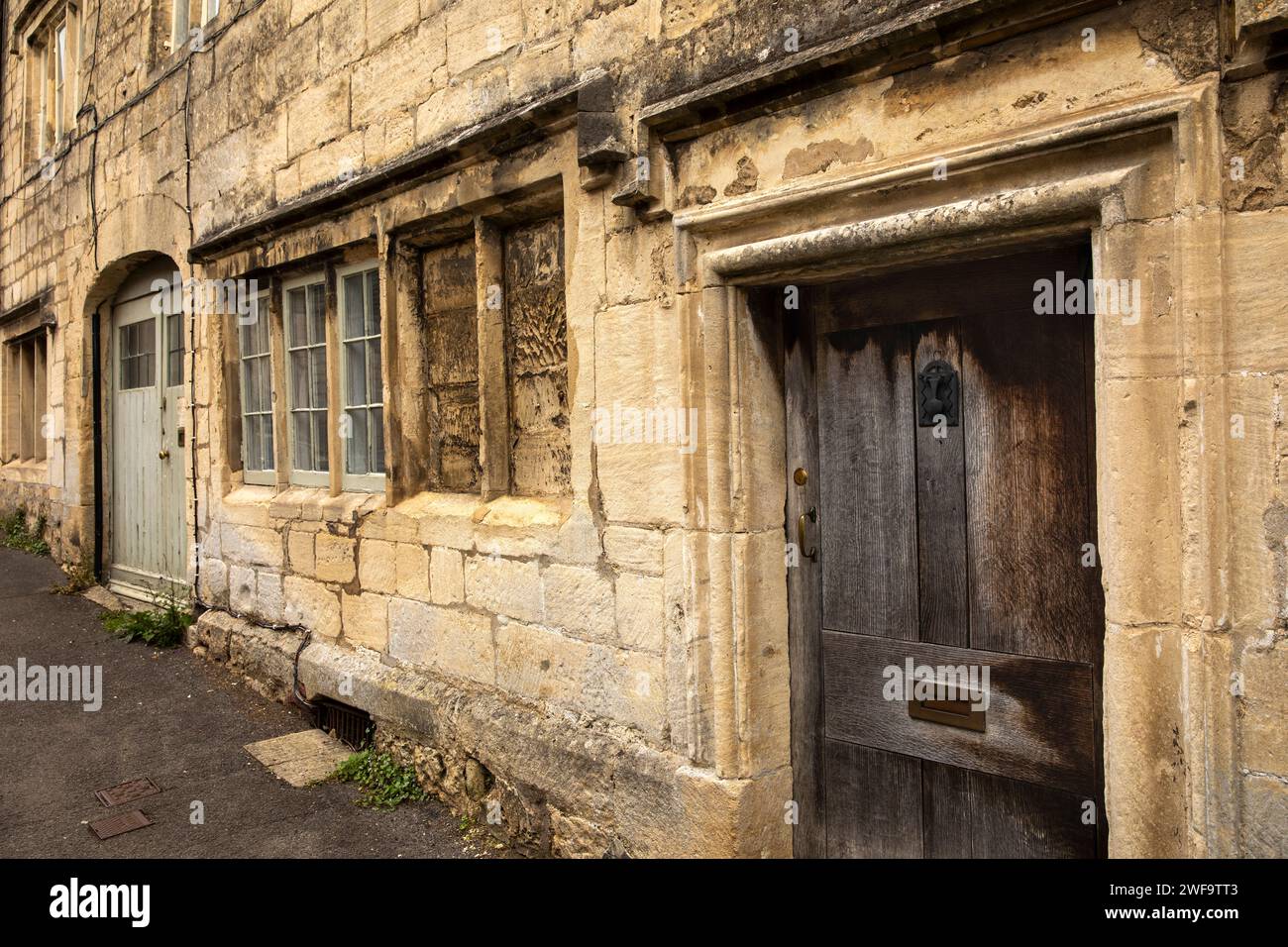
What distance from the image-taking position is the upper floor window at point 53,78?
8.34 m

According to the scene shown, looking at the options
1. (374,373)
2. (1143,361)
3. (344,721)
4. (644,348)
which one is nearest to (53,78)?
(374,373)

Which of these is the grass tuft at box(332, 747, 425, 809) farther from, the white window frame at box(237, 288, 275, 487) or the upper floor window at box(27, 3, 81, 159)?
the upper floor window at box(27, 3, 81, 159)

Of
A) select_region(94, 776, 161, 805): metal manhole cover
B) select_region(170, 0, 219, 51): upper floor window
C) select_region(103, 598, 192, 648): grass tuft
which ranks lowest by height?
select_region(94, 776, 161, 805): metal manhole cover

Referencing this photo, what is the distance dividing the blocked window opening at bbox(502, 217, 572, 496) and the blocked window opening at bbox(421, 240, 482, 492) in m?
0.28

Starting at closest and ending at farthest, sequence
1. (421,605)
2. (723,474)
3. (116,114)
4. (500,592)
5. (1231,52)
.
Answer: (1231,52)
(723,474)
(500,592)
(421,605)
(116,114)

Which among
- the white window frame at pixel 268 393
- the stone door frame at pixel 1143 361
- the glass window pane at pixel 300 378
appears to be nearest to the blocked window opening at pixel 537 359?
the stone door frame at pixel 1143 361

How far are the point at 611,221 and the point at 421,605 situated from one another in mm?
1994

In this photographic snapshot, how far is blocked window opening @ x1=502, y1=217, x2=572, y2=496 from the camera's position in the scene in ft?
Answer: 11.8

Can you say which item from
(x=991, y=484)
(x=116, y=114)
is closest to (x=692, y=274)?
(x=991, y=484)

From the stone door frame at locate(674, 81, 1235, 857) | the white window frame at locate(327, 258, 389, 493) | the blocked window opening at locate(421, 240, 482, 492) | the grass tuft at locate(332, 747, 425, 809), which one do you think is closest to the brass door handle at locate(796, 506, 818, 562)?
the stone door frame at locate(674, 81, 1235, 857)

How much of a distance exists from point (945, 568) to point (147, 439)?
6.67 meters

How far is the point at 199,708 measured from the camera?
16.3 ft

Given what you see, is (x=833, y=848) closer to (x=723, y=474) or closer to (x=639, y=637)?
(x=639, y=637)

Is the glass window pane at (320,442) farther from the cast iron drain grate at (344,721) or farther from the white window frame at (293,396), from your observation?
the cast iron drain grate at (344,721)
